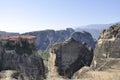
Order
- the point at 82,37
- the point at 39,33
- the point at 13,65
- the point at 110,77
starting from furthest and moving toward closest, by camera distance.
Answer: the point at 39,33
the point at 82,37
the point at 13,65
the point at 110,77

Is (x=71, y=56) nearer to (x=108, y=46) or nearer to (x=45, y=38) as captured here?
(x=108, y=46)

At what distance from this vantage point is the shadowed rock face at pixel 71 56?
156 feet

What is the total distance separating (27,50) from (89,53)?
32.9 feet

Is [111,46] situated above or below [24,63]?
above

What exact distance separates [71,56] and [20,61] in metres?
8.20

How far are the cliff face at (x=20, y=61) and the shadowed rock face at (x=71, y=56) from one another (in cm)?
343

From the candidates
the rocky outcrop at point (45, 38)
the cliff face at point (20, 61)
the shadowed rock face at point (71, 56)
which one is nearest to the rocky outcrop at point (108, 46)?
the cliff face at point (20, 61)

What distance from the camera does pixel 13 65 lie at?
4522cm

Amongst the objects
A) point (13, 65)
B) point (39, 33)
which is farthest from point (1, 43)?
point (39, 33)

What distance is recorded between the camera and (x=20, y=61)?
1794 inches

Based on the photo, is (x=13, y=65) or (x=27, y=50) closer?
(x=13, y=65)

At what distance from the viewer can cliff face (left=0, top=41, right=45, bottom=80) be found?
45.0 m

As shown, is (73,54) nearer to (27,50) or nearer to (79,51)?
(79,51)

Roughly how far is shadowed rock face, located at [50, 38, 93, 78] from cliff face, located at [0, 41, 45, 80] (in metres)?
3.43
